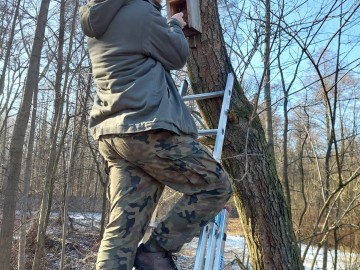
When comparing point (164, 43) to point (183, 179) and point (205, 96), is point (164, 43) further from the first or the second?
point (205, 96)

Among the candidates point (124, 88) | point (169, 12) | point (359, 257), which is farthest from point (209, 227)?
point (359, 257)

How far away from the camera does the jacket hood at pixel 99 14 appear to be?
1.74 m

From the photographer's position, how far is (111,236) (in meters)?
1.81

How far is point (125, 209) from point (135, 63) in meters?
0.72

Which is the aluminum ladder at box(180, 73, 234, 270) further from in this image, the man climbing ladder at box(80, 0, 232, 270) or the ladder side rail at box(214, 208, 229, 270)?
the man climbing ladder at box(80, 0, 232, 270)

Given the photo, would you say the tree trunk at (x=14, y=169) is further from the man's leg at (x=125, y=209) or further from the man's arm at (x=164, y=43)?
the man's arm at (x=164, y=43)

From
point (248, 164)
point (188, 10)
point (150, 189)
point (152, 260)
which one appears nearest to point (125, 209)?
point (150, 189)

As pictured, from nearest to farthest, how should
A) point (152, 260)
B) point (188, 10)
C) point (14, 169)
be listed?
point (152, 260)
point (188, 10)
point (14, 169)

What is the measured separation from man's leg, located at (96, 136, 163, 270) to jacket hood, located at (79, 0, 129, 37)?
551 millimetres

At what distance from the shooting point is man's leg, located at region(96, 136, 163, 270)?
176 centimetres

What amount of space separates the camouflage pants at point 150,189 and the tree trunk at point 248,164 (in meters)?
0.91

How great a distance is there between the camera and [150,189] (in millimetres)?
1915

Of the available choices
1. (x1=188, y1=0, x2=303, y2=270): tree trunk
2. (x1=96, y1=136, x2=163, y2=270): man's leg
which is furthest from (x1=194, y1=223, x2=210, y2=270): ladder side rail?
(x1=188, y1=0, x2=303, y2=270): tree trunk

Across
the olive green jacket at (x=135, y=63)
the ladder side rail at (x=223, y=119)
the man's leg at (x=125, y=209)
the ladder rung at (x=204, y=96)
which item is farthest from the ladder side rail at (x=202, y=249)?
the ladder rung at (x=204, y=96)
